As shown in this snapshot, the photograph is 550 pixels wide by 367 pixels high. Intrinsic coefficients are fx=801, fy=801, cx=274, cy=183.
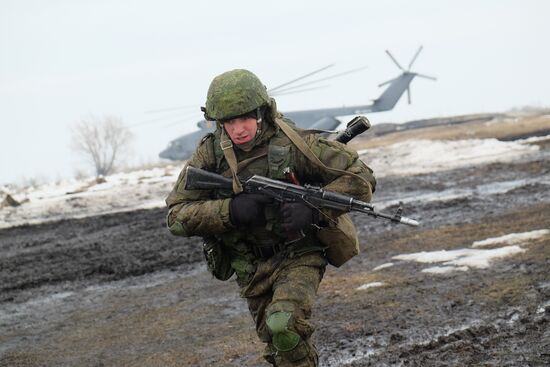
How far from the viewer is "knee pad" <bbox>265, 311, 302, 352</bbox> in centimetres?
400

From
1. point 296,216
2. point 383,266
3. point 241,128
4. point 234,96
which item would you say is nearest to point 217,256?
point 296,216

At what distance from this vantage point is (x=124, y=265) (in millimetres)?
11555

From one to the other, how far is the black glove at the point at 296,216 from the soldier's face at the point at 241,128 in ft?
1.45

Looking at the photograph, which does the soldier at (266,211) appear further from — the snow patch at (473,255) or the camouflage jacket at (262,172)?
the snow patch at (473,255)

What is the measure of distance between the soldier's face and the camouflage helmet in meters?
0.05

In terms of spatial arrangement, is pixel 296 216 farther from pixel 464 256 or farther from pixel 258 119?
pixel 464 256

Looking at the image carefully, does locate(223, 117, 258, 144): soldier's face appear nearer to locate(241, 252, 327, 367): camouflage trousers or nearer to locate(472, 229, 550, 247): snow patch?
locate(241, 252, 327, 367): camouflage trousers

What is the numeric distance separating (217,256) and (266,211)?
42cm

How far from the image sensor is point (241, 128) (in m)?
4.24

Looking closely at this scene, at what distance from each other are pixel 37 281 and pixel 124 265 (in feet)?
4.04

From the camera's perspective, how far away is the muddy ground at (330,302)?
5879 mm

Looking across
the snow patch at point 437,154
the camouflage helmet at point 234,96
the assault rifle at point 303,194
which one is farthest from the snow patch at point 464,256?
the snow patch at point 437,154

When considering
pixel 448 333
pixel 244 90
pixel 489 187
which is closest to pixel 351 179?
pixel 244 90

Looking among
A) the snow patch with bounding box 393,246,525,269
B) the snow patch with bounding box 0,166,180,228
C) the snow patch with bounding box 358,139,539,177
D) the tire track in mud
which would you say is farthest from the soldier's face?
the snow patch with bounding box 358,139,539,177
